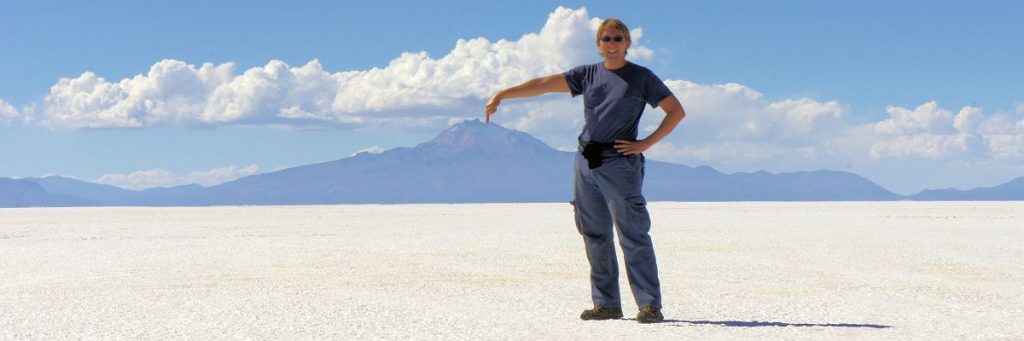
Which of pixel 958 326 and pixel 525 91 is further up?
pixel 525 91

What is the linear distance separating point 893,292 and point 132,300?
5.84 m

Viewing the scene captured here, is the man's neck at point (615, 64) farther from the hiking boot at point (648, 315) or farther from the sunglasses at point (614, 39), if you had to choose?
the hiking boot at point (648, 315)

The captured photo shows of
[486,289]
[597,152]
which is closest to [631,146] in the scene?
[597,152]

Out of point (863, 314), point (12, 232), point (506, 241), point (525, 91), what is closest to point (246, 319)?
point (525, 91)

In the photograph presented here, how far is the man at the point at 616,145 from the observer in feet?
18.9

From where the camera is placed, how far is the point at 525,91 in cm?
612

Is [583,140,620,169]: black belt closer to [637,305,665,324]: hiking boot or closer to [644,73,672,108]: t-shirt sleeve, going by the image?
[644,73,672,108]: t-shirt sleeve

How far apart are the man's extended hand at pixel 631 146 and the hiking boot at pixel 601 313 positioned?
41.6 inches

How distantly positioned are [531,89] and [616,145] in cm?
70

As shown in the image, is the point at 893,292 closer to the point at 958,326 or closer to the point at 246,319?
the point at 958,326

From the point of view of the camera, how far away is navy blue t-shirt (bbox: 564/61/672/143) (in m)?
5.76

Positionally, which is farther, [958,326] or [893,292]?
[893,292]

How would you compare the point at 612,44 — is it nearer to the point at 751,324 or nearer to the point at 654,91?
the point at 654,91

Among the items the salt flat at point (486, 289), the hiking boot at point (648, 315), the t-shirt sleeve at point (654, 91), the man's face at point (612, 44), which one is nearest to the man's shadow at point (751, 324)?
the salt flat at point (486, 289)
